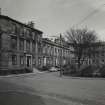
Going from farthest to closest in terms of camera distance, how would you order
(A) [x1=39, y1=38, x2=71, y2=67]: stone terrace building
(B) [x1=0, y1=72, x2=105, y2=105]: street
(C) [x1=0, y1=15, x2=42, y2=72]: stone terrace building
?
(A) [x1=39, y1=38, x2=71, y2=67]: stone terrace building
(C) [x1=0, y1=15, x2=42, y2=72]: stone terrace building
(B) [x1=0, y1=72, x2=105, y2=105]: street

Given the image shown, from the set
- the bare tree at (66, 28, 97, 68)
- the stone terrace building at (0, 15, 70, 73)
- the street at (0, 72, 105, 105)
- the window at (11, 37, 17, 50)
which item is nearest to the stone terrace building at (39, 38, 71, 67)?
the stone terrace building at (0, 15, 70, 73)

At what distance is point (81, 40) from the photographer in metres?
50.8

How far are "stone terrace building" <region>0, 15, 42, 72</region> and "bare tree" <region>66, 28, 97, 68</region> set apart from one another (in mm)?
10780

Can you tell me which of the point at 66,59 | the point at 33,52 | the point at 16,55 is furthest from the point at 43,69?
the point at 66,59

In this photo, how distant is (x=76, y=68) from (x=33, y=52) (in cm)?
1650

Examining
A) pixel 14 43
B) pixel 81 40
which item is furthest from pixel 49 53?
pixel 14 43

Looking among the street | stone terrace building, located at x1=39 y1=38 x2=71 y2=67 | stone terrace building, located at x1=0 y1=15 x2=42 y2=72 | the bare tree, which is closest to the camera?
the street

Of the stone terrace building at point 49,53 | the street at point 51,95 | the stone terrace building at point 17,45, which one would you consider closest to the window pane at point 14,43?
the stone terrace building at point 17,45

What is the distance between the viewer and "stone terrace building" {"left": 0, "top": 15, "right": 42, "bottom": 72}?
3659 centimetres

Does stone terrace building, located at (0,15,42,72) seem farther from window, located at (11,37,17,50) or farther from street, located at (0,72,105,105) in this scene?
street, located at (0,72,105,105)

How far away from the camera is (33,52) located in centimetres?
4812

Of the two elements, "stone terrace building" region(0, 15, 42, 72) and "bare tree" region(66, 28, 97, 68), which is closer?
"stone terrace building" region(0, 15, 42, 72)

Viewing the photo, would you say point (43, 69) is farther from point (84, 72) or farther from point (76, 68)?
point (84, 72)

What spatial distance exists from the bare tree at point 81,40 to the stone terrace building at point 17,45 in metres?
10.8
